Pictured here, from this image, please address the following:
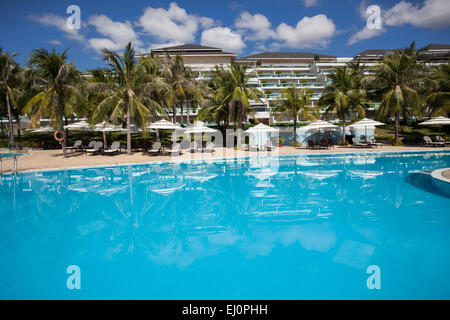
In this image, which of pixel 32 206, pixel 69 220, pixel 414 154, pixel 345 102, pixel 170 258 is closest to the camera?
pixel 170 258

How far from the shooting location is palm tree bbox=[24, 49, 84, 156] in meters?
16.8

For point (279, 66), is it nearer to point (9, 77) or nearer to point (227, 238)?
point (9, 77)

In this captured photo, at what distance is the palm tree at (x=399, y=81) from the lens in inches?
891

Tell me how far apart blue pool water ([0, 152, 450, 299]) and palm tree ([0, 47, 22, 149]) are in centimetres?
1721

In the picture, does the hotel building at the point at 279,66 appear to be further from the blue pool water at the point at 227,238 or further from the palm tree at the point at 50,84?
the blue pool water at the point at 227,238

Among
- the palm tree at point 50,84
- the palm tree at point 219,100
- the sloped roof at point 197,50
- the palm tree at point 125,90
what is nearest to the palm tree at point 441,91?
the palm tree at point 219,100

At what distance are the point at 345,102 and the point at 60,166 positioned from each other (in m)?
22.4

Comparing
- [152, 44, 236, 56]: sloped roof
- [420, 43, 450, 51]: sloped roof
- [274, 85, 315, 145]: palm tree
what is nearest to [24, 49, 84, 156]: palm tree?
[274, 85, 315, 145]: palm tree

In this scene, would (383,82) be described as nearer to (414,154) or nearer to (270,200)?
(414,154)

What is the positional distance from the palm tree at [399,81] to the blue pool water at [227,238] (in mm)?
13396

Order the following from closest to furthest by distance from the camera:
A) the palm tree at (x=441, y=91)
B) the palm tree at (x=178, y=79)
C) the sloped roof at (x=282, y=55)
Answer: the palm tree at (x=441, y=91), the palm tree at (x=178, y=79), the sloped roof at (x=282, y=55)

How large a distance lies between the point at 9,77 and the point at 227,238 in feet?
95.3

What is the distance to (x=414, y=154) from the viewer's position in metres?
19.7
